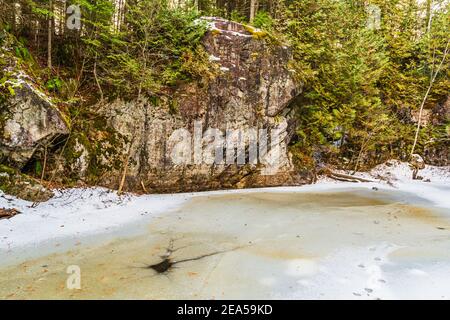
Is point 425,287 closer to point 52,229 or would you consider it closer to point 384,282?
point 384,282

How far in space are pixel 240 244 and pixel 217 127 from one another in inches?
252

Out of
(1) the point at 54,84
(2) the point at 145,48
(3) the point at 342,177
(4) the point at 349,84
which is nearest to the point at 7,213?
(1) the point at 54,84

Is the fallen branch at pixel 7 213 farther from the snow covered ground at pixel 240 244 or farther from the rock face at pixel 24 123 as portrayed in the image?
the rock face at pixel 24 123

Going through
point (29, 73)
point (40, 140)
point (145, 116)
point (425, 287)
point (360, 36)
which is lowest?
point (425, 287)

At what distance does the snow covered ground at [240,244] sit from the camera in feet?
12.6

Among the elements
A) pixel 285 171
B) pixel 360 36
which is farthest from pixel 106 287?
pixel 360 36

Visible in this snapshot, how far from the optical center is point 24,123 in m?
7.54

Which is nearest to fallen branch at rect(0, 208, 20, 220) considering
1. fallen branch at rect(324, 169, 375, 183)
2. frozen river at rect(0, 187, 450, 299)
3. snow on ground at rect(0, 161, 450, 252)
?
snow on ground at rect(0, 161, 450, 252)

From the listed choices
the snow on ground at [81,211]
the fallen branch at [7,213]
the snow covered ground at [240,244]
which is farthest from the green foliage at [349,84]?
the fallen branch at [7,213]

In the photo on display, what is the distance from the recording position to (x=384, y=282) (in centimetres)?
401

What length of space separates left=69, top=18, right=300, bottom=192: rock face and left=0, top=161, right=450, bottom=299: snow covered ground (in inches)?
47.4

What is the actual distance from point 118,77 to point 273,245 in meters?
7.88

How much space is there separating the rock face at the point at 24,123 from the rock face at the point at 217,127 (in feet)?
4.71

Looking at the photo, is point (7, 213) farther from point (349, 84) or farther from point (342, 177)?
point (349, 84)
